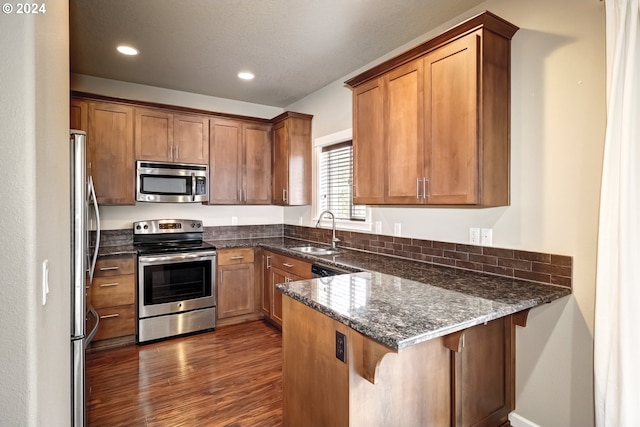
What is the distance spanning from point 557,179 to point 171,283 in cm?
346

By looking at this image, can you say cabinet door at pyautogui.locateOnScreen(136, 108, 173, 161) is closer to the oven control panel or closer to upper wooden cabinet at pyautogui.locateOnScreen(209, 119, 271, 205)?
upper wooden cabinet at pyautogui.locateOnScreen(209, 119, 271, 205)

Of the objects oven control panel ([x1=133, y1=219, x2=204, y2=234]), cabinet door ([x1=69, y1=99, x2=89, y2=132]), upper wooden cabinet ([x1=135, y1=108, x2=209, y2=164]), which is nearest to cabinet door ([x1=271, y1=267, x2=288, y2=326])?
oven control panel ([x1=133, y1=219, x2=204, y2=234])

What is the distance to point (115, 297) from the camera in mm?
3234

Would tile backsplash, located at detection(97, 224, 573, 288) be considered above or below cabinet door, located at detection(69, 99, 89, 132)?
below

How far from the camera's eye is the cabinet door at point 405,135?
2268 millimetres

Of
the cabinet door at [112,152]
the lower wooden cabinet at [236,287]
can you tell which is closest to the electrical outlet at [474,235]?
the lower wooden cabinet at [236,287]

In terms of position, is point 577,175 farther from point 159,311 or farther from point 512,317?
point 159,311

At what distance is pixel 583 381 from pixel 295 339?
5.15 feet

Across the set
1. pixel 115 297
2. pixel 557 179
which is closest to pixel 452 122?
pixel 557 179

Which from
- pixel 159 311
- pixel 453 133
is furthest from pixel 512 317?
pixel 159 311

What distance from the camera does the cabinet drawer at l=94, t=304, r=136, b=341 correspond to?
318 centimetres

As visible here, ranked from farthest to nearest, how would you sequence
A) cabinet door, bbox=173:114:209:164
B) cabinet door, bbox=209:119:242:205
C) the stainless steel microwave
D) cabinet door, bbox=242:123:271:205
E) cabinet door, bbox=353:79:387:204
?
1. cabinet door, bbox=242:123:271:205
2. cabinet door, bbox=209:119:242:205
3. cabinet door, bbox=173:114:209:164
4. the stainless steel microwave
5. cabinet door, bbox=353:79:387:204

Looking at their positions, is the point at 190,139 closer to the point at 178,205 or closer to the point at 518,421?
the point at 178,205

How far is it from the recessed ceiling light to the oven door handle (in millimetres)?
1906
